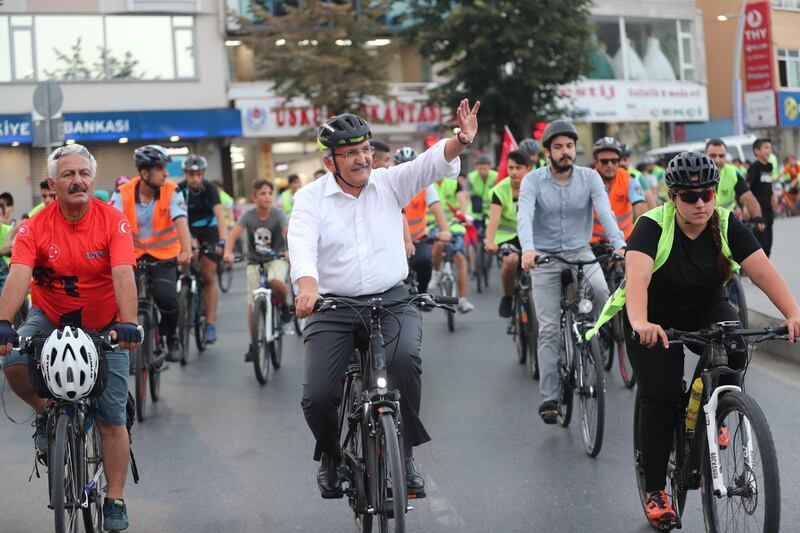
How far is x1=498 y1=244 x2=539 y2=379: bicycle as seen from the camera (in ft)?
31.1

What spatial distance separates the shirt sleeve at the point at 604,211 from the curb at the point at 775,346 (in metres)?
2.93

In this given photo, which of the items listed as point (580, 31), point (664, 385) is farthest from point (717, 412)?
point (580, 31)

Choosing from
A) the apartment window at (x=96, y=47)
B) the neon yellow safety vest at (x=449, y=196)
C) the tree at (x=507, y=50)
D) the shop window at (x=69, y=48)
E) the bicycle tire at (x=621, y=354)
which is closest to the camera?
the bicycle tire at (x=621, y=354)

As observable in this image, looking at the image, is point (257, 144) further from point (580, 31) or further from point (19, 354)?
point (19, 354)

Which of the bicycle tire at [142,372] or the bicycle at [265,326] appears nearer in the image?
the bicycle tire at [142,372]

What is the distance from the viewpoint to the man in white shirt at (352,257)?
17.5 feet

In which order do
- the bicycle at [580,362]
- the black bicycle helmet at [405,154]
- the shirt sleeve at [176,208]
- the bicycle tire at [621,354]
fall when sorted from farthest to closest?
the black bicycle helmet at [405,154] < the shirt sleeve at [176,208] < the bicycle tire at [621,354] < the bicycle at [580,362]

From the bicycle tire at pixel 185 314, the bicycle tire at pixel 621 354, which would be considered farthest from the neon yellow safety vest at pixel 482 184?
the bicycle tire at pixel 621 354

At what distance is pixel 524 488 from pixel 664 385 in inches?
55.6

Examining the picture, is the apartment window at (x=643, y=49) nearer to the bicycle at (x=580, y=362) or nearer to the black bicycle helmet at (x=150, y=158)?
the black bicycle helmet at (x=150, y=158)

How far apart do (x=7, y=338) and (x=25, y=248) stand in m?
0.57

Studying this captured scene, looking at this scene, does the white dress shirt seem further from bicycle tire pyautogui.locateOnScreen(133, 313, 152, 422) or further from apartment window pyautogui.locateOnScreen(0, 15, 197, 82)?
apartment window pyautogui.locateOnScreen(0, 15, 197, 82)

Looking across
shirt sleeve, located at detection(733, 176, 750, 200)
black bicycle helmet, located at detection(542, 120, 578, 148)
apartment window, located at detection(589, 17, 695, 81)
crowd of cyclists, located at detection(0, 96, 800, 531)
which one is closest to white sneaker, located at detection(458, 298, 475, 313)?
shirt sleeve, located at detection(733, 176, 750, 200)

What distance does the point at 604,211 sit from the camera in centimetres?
802
